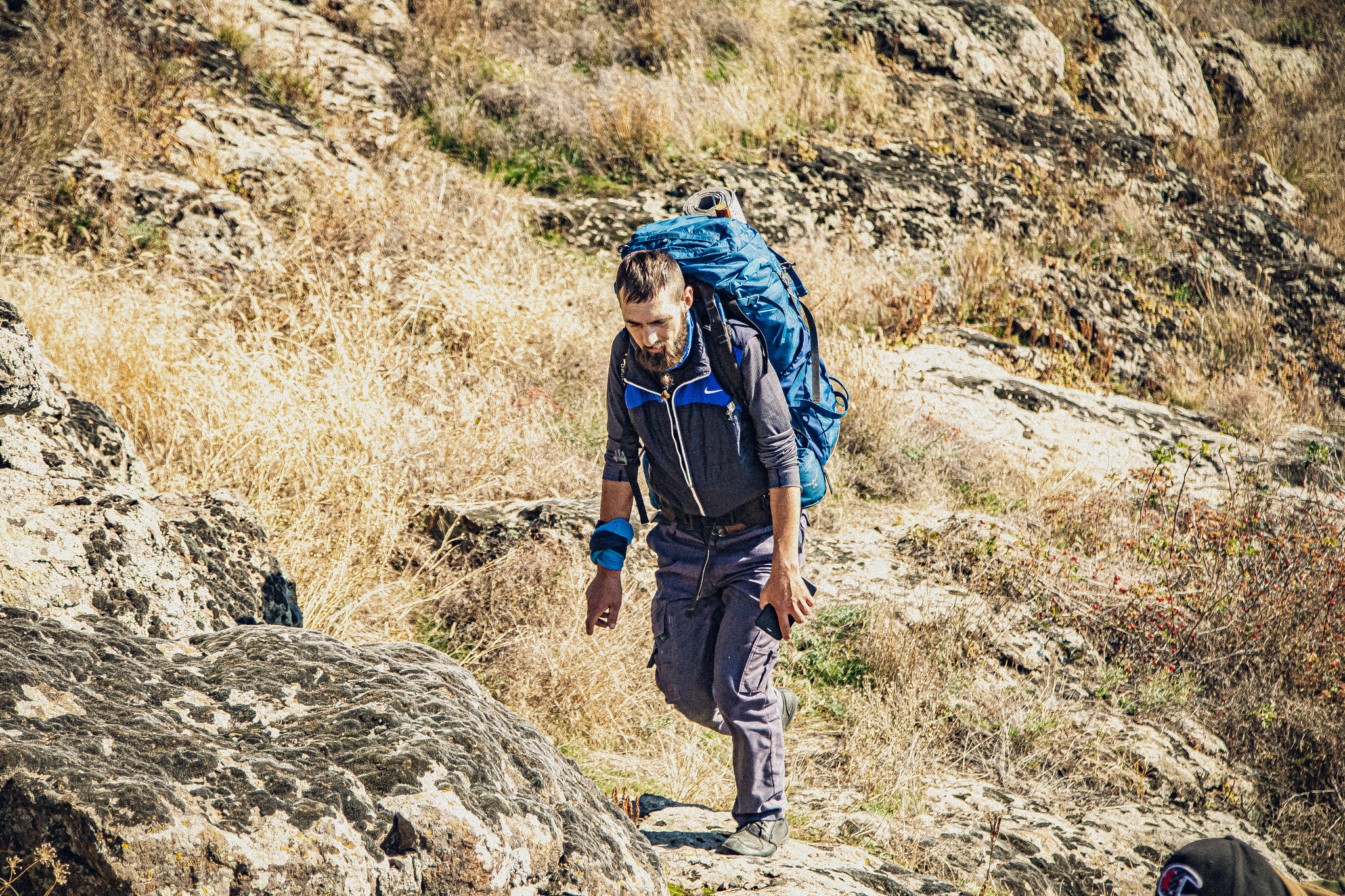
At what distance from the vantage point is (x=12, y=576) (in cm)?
212

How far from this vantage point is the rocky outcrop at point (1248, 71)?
46.6 feet

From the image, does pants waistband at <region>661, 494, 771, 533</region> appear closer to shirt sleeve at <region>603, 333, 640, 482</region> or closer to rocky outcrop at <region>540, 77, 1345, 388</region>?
shirt sleeve at <region>603, 333, 640, 482</region>

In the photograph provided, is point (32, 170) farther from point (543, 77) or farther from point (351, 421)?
point (543, 77)

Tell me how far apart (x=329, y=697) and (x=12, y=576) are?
871 mm

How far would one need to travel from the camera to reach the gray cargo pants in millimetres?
2756

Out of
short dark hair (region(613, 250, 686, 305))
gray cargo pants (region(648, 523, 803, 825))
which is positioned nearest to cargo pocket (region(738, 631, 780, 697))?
gray cargo pants (region(648, 523, 803, 825))

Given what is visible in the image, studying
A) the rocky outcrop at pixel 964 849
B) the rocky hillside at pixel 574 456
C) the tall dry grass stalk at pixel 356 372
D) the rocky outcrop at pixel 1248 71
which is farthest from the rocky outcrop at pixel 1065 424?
the rocky outcrop at pixel 1248 71

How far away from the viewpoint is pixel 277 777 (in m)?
1.63

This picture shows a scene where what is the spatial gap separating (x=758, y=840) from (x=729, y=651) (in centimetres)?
56

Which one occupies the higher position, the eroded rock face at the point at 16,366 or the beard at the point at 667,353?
the beard at the point at 667,353

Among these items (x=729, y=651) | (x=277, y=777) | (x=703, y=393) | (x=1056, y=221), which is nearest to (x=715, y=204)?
(x=703, y=393)

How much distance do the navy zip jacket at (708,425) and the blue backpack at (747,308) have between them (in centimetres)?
4

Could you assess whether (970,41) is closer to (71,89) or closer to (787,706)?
(71,89)

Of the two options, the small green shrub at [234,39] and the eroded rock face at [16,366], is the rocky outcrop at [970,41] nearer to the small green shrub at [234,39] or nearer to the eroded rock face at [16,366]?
the small green shrub at [234,39]
